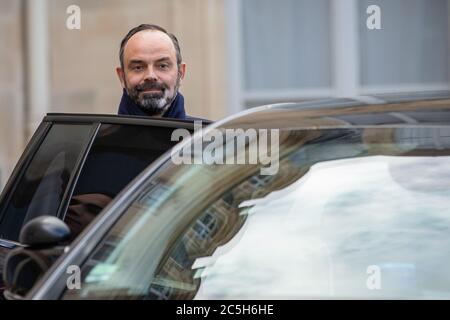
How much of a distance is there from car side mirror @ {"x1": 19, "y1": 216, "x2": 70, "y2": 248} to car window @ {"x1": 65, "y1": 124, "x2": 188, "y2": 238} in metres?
1.06

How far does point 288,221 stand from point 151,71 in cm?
235

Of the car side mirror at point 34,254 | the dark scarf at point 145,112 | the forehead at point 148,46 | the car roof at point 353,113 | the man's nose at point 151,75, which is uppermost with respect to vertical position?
the forehead at point 148,46

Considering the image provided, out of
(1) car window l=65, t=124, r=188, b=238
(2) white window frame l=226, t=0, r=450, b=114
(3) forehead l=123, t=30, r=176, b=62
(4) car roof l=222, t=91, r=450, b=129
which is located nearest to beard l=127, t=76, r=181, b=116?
(3) forehead l=123, t=30, r=176, b=62

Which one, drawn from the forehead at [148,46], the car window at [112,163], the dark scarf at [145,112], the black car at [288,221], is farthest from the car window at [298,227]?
the forehead at [148,46]

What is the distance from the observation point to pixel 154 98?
17.8ft

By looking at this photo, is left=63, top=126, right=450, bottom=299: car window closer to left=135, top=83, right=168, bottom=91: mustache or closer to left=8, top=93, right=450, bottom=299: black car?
left=8, top=93, right=450, bottom=299: black car

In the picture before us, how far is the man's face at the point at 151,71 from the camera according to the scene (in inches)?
214

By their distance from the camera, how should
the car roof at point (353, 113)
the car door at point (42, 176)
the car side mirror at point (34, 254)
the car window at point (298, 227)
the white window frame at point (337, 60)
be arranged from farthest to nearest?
the white window frame at point (337, 60) < the car door at point (42, 176) < the car roof at point (353, 113) < the car side mirror at point (34, 254) < the car window at point (298, 227)

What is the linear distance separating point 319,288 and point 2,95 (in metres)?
7.94

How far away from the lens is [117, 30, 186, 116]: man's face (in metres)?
5.44

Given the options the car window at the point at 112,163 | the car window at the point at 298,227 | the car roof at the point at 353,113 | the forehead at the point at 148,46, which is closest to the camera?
the car window at the point at 298,227

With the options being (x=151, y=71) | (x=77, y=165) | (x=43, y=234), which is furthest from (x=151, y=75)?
(x=43, y=234)

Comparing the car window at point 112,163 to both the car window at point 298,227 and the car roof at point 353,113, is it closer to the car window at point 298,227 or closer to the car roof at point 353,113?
the car roof at point 353,113

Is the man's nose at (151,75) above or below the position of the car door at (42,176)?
above
